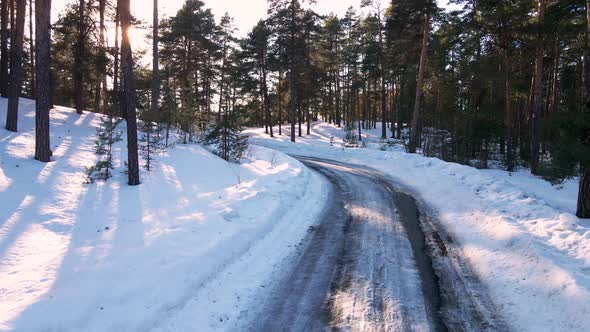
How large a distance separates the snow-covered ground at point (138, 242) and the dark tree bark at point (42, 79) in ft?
1.70

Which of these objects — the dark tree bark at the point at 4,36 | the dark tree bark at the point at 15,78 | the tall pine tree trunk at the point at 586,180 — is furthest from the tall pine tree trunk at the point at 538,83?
the dark tree bark at the point at 4,36

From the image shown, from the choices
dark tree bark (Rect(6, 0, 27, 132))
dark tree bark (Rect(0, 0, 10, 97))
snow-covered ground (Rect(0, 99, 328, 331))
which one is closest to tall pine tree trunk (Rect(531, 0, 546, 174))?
snow-covered ground (Rect(0, 99, 328, 331))

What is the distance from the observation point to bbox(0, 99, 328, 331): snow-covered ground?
4020 millimetres

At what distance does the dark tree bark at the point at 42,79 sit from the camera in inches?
412

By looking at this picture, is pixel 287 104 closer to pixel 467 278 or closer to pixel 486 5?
pixel 486 5

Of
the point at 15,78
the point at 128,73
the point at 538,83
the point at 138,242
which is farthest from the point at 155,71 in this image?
the point at 538,83

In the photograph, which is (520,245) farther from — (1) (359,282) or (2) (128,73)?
(2) (128,73)

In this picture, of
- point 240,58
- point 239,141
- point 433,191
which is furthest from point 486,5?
point 240,58

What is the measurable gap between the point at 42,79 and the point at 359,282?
11.0m

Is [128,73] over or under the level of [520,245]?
over

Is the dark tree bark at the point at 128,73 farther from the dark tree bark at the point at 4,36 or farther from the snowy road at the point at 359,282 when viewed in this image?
the dark tree bark at the point at 4,36

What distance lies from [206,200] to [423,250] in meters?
5.03

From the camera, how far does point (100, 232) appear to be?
6.31 metres

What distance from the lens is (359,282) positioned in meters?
4.89
